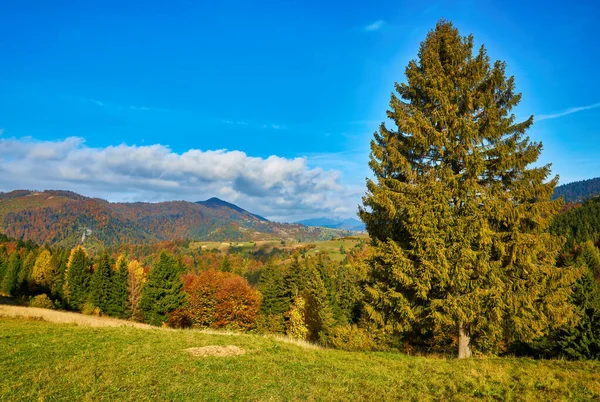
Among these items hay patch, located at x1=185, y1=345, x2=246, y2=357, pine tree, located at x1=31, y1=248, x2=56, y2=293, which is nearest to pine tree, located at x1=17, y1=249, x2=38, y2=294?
pine tree, located at x1=31, y1=248, x2=56, y2=293

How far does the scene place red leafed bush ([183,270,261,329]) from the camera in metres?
50.2

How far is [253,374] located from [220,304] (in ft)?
145

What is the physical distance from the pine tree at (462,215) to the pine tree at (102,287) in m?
59.7

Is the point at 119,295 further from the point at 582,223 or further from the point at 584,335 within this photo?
the point at 582,223

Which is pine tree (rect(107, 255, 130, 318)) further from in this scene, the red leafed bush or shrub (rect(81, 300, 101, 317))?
the red leafed bush

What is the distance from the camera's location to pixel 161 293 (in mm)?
48969

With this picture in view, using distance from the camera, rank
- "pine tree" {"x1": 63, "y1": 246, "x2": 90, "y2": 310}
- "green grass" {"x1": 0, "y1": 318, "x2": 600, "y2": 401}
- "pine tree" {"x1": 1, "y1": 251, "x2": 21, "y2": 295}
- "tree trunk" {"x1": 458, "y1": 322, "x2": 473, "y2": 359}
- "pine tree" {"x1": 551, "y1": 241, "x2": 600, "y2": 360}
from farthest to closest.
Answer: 1. "pine tree" {"x1": 1, "y1": 251, "x2": 21, "y2": 295}
2. "pine tree" {"x1": 63, "y1": 246, "x2": 90, "y2": 310}
3. "pine tree" {"x1": 551, "y1": 241, "x2": 600, "y2": 360}
4. "tree trunk" {"x1": 458, "y1": 322, "x2": 473, "y2": 359}
5. "green grass" {"x1": 0, "y1": 318, "x2": 600, "y2": 401}

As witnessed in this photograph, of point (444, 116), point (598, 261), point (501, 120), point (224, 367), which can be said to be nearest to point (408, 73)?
point (444, 116)

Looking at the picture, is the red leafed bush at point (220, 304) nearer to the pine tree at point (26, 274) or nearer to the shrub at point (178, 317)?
the shrub at point (178, 317)

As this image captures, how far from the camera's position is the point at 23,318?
53.0 ft

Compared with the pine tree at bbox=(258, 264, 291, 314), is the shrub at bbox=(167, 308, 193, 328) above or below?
below

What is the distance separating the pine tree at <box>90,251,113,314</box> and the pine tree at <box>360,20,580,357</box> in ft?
196

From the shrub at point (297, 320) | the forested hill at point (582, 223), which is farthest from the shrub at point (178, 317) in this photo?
the forested hill at point (582, 223)

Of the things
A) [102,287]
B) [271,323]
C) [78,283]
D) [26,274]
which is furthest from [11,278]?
[271,323]
